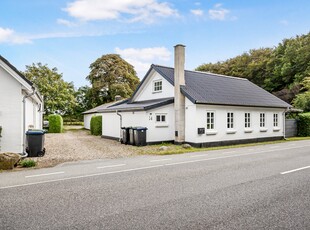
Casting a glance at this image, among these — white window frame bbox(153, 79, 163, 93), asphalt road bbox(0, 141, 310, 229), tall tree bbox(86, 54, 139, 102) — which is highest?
tall tree bbox(86, 54, 139, 102)

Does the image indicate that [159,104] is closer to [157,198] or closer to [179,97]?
[179,97]

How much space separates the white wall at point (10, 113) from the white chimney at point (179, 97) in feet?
32.6

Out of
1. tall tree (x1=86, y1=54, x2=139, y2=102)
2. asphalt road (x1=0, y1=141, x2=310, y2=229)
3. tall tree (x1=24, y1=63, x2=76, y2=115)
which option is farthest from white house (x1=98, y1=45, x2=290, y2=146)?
tall tree (x1=86, y1=54, x2=139, y2=102)

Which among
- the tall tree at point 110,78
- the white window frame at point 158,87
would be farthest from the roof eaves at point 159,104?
the tall tree at point 110,78

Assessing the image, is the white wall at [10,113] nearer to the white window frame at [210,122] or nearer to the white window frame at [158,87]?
the white window frame at [158,87]

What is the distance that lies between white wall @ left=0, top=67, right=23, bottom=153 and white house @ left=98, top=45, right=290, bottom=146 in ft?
26.3

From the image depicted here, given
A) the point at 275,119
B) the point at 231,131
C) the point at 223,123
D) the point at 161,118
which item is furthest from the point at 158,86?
the point at 275,119

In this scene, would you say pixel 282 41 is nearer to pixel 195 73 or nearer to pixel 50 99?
pixel 195 73

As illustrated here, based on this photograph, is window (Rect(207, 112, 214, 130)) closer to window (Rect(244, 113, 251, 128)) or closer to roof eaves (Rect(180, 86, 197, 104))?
roof eaves (Rect(180, 86, 197, 104))

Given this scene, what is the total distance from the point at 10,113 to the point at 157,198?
9.78m

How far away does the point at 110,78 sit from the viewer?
52312mm

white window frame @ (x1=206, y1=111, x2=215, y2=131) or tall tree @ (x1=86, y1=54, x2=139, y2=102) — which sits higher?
tall tree @ (x1=86, y1=54, x2=139, y2=102)

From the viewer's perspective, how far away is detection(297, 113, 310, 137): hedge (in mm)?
26581

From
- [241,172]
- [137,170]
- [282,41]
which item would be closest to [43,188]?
[137,170]
